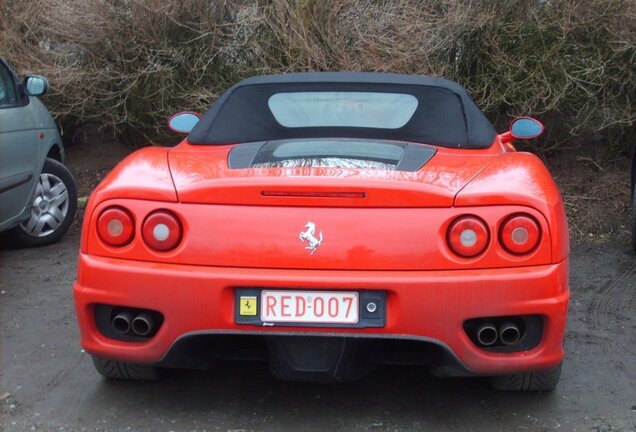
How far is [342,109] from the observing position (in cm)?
431

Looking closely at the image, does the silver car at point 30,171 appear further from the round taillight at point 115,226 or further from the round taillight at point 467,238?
the round taillight at point 467,238

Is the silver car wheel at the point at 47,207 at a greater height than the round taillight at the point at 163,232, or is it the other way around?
the round taillight at the point at 163,232

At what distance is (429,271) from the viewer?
10.2ft

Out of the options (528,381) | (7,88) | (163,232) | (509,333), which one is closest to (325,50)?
(7,88)

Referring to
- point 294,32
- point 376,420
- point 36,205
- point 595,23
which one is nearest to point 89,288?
point 376,420

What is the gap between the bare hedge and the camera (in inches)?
298

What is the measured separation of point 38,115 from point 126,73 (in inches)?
68.7

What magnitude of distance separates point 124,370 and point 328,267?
117cm

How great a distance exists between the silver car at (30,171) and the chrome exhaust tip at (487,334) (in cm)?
390

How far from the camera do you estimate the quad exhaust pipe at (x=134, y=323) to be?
129 inches

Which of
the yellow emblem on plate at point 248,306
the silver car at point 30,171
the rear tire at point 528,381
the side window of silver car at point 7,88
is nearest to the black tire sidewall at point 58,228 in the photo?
the silver car at point 30,171

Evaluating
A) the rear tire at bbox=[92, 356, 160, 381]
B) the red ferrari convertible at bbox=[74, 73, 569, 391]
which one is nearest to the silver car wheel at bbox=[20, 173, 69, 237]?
the rear tire at bbox=[92, 356, 160, 381]

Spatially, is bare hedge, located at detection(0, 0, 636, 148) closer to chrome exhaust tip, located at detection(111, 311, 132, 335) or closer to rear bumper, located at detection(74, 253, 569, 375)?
rear bumper, located at detection(74, 253, 569, 375)

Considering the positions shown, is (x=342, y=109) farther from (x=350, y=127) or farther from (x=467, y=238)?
(x=467, y=238)
